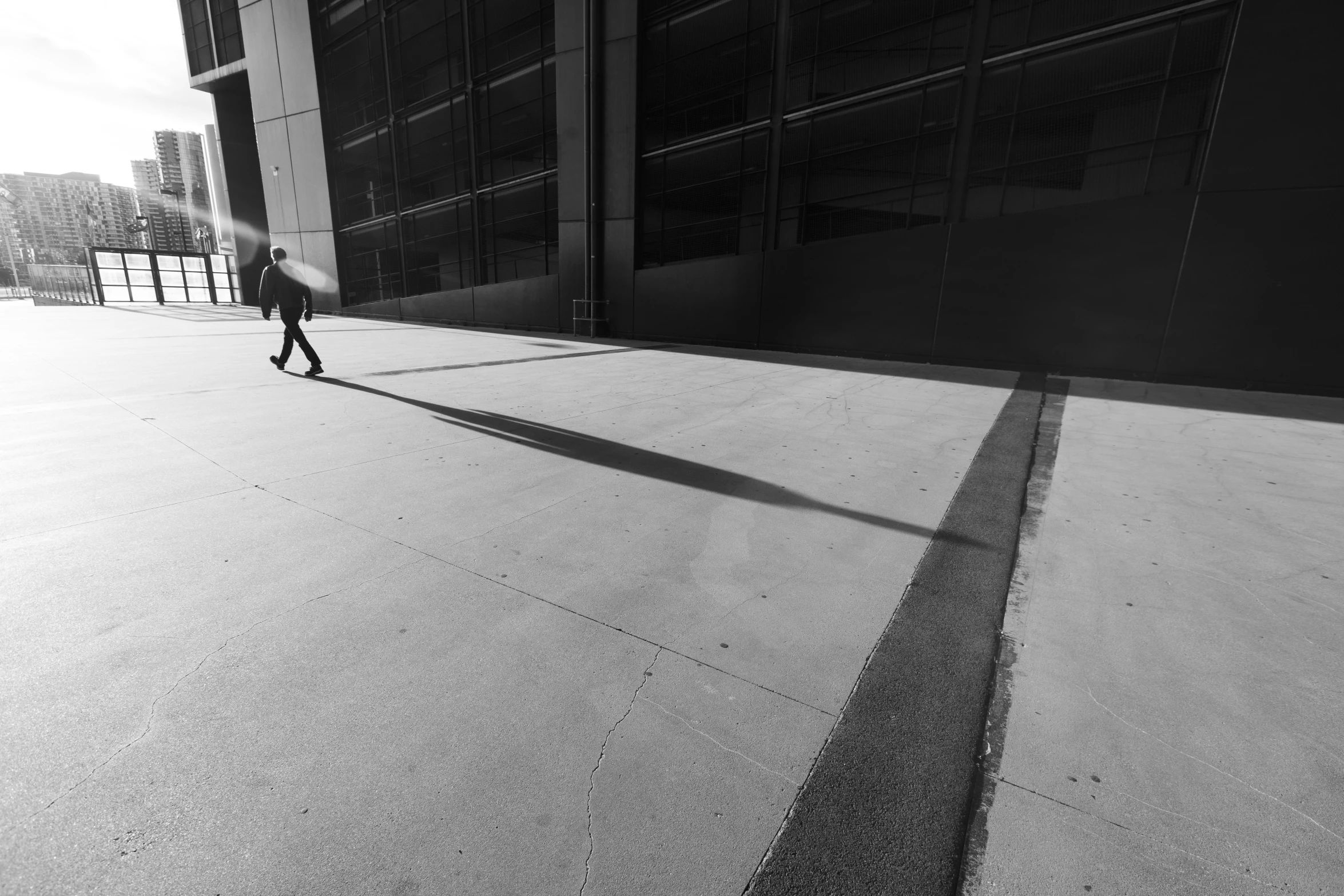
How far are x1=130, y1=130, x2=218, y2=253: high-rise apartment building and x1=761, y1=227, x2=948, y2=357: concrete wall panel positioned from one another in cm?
9195

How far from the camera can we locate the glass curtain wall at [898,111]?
33.4ft

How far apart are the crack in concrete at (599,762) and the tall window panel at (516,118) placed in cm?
2027

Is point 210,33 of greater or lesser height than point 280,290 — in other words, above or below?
above

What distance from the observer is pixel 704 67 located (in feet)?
53.3

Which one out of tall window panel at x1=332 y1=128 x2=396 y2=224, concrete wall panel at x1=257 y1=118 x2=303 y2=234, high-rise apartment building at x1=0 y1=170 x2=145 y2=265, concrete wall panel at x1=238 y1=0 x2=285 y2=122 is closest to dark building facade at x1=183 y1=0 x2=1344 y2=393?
tall window panel at x1=332 y1=128 x2=396 y2=224

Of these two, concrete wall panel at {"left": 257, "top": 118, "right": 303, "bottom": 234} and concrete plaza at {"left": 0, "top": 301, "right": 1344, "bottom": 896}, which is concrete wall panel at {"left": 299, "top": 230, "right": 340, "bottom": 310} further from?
concrete plaza at {"left": 0, "top": 301, "right": 1344, "bottom": 896}

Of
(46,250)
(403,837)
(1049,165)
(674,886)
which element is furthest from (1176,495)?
(46,250)

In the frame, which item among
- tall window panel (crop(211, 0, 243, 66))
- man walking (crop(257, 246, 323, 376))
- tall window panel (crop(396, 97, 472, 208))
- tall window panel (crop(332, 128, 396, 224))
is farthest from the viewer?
tall window panel (crop(211, 0, 243, 66))

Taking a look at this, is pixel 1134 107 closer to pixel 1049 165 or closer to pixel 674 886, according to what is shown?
pixel 1049 165

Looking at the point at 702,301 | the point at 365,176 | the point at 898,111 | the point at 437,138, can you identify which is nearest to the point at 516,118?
the point at 437,138

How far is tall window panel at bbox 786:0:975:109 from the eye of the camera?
12.1 metres

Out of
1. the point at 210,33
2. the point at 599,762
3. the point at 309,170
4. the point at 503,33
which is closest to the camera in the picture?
the point at 599,762

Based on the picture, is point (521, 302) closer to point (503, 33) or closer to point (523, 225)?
point (523, 225)

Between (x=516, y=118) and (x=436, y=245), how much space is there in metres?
7.93
